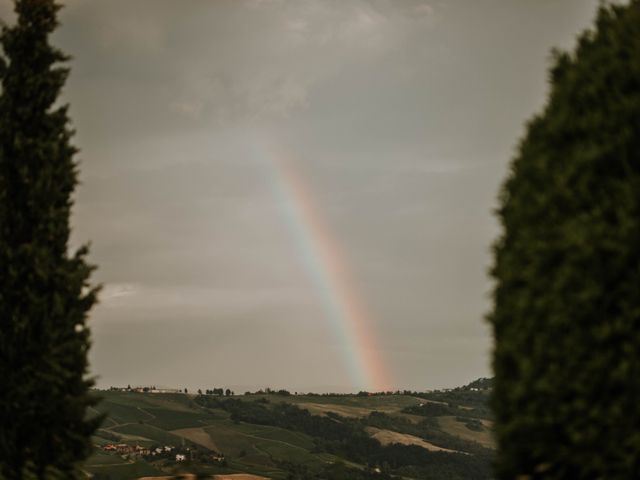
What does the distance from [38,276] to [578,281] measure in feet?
30.0

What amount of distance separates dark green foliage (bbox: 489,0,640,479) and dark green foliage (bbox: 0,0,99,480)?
760 centimetres

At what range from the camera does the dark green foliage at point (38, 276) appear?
11.5m

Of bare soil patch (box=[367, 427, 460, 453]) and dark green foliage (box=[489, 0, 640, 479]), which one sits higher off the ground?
dark green foliage (box=[489, 0, 640, 479])

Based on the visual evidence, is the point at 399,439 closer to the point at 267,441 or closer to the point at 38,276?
the point at 267,441

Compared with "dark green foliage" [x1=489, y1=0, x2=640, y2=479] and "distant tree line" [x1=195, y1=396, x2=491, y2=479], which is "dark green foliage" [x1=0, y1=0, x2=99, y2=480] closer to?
"dark green foliage" [x1=489, y1=0, x2=640, y2=479]

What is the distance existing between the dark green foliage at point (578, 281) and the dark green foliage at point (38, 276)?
24.9 ft

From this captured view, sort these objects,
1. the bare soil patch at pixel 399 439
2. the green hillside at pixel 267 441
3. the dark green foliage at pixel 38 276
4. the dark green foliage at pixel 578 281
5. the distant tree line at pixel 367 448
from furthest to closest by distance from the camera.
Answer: the bare soil patch at pixel 399 439
the distant tree line at pixel 367 448
the green hillside at pixel 267 441
the dark green foliage at pixel 38 276
the dark green foliage at pixel 578 281

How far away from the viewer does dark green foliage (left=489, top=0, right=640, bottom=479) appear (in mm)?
6727

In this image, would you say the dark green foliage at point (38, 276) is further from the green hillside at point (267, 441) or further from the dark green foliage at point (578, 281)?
the green hillside at point (267, 441)

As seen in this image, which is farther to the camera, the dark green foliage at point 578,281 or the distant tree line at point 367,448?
the distant tree line at point 367,448

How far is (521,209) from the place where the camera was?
807 centimetres

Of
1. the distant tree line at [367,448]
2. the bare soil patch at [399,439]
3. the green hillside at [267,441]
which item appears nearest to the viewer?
the green hillside at [267,441]

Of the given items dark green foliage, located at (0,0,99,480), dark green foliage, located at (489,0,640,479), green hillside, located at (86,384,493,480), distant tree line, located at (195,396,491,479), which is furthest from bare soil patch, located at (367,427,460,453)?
dark green foliage, located at (489,0,640,479)

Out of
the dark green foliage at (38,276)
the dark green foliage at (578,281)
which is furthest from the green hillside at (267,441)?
the dark green foliage at (578,281)
